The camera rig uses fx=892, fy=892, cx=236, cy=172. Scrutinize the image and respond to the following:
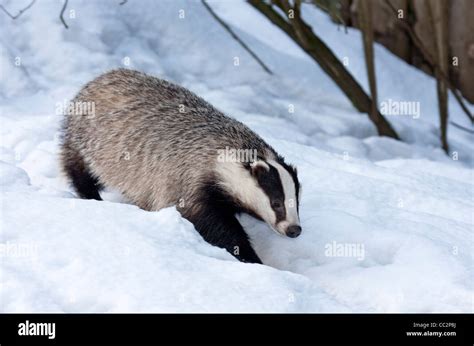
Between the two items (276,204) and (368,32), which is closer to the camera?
(276,204)

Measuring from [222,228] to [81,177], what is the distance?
137 cm

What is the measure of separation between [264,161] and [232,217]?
40 cm

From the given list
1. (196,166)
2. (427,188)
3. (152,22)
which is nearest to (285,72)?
(152,22)

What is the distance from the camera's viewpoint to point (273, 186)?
4957 mm

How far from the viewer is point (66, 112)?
618 cm

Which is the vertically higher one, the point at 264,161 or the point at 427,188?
the point at 264,161

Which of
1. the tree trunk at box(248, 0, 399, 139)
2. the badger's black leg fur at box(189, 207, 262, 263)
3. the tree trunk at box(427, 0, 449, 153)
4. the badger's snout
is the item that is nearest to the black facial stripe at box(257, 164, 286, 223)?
the badger's snout

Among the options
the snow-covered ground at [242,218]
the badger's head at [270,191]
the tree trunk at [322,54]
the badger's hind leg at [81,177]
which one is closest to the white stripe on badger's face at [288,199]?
the badger's head at [270,191]

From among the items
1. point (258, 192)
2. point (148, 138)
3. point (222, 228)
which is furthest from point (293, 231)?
point (148, 138)

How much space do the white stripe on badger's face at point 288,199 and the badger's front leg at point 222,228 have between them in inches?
8.7

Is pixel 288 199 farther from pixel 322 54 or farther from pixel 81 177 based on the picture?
pixel 322 54

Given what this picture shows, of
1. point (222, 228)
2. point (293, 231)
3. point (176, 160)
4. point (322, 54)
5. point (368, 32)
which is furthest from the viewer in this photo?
Answer: point (322, 54)
